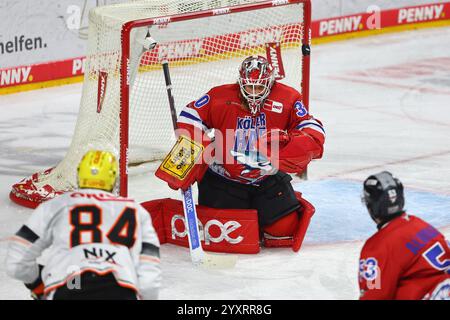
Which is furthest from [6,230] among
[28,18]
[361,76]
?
[361,76]

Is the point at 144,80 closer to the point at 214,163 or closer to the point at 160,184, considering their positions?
the point at 160,184

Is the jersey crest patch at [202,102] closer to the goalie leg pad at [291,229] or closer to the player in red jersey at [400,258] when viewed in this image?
the goalie leg pad at [291,229]

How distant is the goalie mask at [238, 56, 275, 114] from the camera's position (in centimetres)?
608

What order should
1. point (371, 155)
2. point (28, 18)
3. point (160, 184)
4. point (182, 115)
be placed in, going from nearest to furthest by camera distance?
point (182, 115) → point (160, 184) → point (371, 155) → point (28, 18)

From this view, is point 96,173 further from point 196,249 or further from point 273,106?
point 273,106

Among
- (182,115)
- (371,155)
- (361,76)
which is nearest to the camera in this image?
(182,115)

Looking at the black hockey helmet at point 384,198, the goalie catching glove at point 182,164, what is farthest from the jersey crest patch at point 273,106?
the black hockey helmet at point 384,198

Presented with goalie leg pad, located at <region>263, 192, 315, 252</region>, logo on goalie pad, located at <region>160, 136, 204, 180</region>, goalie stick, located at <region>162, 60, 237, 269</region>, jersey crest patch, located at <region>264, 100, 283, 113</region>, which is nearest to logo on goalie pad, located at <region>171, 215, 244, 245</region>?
goalie stick, located at <region>162, 60, 237, 269</region>

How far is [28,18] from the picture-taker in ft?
31.3

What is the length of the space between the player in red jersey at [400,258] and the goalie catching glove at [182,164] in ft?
6.14

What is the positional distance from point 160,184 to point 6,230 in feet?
4.26

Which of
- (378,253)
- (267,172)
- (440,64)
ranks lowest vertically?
(440,64)

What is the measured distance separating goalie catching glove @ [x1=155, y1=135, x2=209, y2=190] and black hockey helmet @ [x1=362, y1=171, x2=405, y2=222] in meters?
1.83

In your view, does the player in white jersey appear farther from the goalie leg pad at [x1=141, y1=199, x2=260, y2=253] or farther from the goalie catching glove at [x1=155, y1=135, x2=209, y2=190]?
the goalie leg pad at [x1=141, y1=199, x2=260, y2=253]
